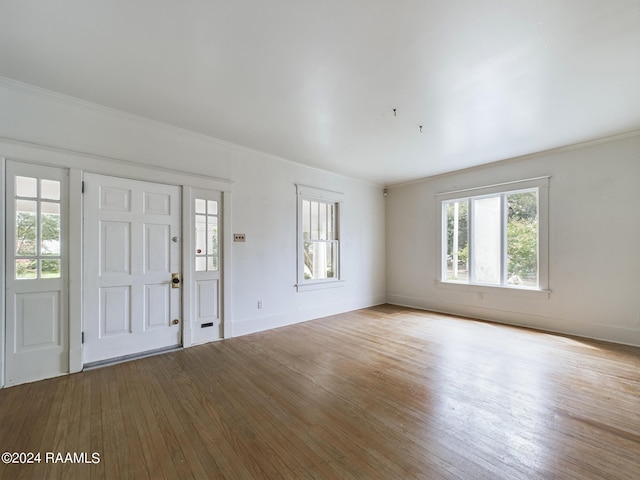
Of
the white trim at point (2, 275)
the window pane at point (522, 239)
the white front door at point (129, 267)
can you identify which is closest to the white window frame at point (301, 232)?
the white front door at point (129, 267)

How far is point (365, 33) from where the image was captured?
202cm

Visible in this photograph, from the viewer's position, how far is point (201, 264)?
12.8 feet

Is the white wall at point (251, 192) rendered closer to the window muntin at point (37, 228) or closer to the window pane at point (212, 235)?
the window pane at point (212, 235)

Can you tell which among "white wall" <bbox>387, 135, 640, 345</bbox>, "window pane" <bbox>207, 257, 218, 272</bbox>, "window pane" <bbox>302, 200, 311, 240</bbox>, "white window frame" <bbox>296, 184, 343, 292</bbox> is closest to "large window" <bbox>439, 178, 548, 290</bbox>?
"white wall" <bbox>387, 135, 640, 345</bbox>

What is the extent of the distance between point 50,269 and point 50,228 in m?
0.42

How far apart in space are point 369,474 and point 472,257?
468cm

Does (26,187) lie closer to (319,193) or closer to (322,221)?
(319,193)

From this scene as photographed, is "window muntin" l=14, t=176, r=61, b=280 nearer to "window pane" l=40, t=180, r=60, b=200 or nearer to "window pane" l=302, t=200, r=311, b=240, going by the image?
"window pane" l=40, t=180, r=60, b=200

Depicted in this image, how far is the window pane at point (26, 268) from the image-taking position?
2695 millimetres

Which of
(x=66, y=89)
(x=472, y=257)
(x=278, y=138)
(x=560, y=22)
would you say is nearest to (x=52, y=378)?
(x=66, y=89)

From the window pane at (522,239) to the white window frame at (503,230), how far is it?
3.2 inches

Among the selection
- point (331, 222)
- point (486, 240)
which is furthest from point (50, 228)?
point (486, 240)

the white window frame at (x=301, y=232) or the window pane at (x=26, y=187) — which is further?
the white window frame at (x=301, y=232)

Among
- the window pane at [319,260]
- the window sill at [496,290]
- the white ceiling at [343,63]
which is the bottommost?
the window sill at [496,290]
